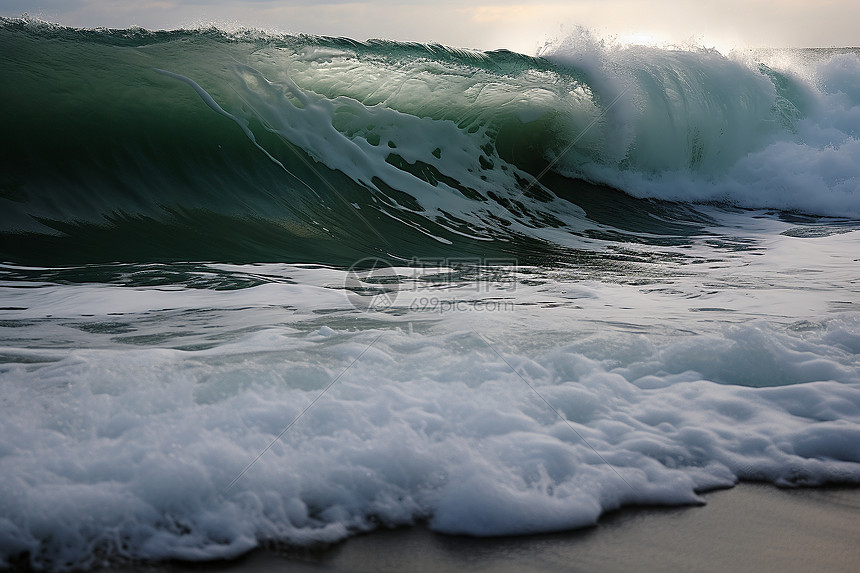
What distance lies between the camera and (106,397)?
2447mm

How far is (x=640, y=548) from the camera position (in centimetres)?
197

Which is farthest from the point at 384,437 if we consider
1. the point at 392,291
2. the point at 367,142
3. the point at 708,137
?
the point at 708,137

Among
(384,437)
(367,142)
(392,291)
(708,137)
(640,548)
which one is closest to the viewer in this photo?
(640,548)

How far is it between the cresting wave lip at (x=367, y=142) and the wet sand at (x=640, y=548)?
4.04 m

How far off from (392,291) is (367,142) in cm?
386

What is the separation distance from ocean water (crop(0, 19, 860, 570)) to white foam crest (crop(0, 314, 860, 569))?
1 centimetres

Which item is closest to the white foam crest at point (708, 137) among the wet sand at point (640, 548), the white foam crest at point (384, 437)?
the white foam crest at point (384, 437)

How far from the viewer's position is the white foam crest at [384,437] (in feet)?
6.49

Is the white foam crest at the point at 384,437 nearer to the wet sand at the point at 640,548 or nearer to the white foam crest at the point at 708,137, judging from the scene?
the wet sand at the point at 640,548

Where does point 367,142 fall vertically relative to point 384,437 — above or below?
above

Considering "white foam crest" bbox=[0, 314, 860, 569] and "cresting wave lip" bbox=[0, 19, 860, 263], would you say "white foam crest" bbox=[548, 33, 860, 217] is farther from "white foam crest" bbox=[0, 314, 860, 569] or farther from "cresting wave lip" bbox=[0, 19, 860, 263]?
"white foam crest" bbox=[0, 314, 860, 569]

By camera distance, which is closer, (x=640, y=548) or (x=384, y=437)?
(x=640, y=548)

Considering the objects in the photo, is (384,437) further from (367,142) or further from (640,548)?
(367,142)

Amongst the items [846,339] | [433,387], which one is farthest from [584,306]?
[433,387]
